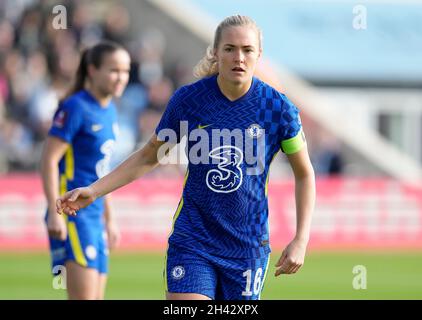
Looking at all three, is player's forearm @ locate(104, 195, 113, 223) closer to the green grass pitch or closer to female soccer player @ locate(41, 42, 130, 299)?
female soccer player @ locate(41, 42, 130, 299)

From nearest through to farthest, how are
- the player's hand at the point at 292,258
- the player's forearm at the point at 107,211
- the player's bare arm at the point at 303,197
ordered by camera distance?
the player's hand at the point at 292,258 < the player's bare arm at the point at 303,197 < the player's forearm at the point at 107,211

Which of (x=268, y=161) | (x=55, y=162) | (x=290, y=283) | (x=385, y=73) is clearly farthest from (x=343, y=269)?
(x=385, y=73)

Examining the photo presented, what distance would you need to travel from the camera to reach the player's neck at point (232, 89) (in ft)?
20.7

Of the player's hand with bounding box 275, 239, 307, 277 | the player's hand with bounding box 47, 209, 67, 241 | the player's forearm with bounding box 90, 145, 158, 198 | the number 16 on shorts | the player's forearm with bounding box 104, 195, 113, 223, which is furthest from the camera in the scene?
the player's forearm with bounding box 104, 195, 113, 223

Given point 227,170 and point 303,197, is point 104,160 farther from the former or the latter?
point 303,197

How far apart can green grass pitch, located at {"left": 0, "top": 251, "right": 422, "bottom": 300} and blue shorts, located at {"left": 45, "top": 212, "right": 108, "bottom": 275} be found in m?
3.32

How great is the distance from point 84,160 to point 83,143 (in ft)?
0.48

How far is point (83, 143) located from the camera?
8648 mm

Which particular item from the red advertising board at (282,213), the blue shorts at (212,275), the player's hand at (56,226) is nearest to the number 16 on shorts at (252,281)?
the blue shorts at (212,275)

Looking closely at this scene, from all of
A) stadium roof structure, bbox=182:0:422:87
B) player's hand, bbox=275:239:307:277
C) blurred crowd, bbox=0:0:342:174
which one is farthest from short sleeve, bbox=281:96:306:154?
stadium roof structure, bbox=182:0:422:87

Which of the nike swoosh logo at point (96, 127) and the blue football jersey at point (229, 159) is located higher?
the nike swoosh logo at point (96, 127)

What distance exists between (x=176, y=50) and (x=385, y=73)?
10239mm

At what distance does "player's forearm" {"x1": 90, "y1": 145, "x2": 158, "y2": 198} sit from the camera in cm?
648

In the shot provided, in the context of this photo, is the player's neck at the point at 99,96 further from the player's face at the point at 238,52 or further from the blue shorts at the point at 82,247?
the player's face at the point at 238,52
